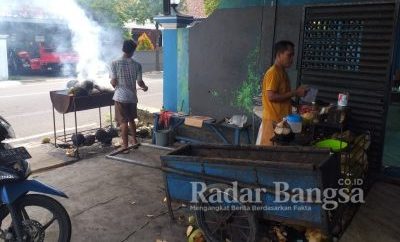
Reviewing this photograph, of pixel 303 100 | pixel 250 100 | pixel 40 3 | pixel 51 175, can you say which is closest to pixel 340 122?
pixel 303 100

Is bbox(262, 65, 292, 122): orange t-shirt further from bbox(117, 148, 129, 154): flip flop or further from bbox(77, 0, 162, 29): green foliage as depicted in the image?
bbox(77, 0, 162, 29): green foliage

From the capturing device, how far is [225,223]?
12.0 ft

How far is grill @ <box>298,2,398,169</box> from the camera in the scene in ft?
16.0

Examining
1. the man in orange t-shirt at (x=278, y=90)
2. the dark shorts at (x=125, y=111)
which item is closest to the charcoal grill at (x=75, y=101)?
the dark shorts at (x=125, y=111)

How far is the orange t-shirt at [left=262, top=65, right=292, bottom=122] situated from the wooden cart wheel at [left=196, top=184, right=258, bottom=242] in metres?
1.42

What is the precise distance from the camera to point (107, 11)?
843 inches

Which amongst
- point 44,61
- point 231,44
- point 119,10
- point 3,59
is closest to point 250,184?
point 231,44

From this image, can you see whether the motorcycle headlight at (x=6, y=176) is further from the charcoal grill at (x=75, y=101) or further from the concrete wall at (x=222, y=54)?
the concrete wall at (x=222, y=54)

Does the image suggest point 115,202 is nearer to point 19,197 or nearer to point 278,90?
point 19,197

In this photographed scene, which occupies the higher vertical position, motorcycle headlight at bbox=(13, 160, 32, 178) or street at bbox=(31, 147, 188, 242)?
motorcycle headlight at bbox=(13, 160, 32, 178)

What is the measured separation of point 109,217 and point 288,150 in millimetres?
2221

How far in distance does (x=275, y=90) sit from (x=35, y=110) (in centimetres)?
863

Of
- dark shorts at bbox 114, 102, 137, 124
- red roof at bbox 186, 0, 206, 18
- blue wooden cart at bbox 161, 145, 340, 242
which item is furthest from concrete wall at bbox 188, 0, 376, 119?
red roof at bbox 186, 0, 206, 18

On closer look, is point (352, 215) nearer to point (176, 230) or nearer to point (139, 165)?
point (176, 230)
